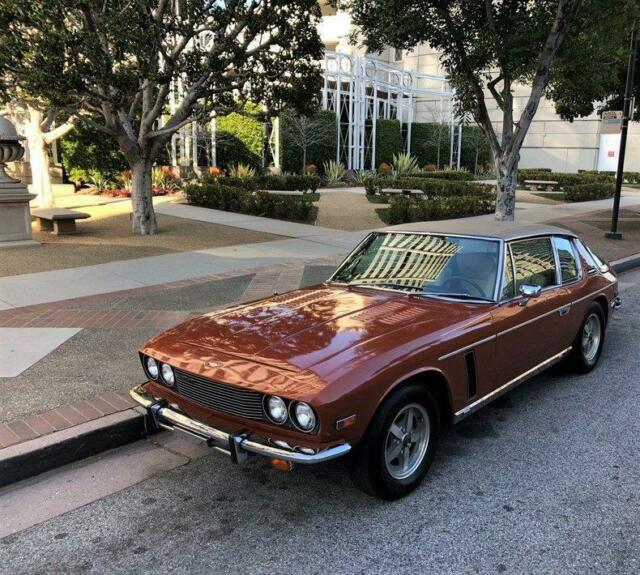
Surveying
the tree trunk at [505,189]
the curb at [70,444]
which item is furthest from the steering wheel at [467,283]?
the tree trunk at [505,189]

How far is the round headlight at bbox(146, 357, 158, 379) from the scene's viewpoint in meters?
3.70

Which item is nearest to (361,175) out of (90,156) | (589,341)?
(90,156)

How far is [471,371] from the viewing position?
3.79 meters

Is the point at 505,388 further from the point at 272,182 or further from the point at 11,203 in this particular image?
the point at 272,182

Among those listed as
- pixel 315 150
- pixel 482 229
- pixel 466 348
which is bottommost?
pixel 466 348

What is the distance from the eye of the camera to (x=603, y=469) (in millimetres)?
3771

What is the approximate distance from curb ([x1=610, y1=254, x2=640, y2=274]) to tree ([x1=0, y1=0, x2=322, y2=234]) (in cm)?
731

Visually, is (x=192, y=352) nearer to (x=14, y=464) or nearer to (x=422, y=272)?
(x=14, y=464)

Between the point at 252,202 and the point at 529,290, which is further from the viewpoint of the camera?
the point at 252,202

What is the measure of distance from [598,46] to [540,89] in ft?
5.28

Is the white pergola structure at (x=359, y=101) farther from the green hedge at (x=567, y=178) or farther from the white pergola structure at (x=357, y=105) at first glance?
the green hedge at (x=567, y=178)

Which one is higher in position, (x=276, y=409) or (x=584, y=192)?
(x=276, y=409)

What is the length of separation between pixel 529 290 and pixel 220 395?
2.30 m

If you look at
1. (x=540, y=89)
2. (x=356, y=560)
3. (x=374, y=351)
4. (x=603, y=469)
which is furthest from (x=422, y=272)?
(x=540, y=89)
